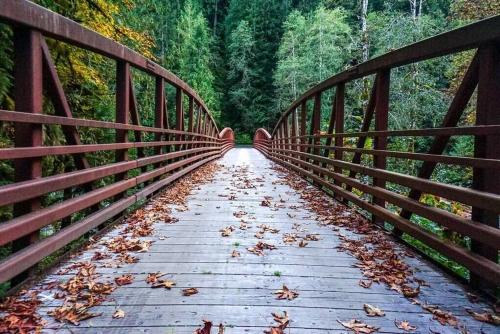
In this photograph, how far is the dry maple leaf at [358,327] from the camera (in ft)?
7.40

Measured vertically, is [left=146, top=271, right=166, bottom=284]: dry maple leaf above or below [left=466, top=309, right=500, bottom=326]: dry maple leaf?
above

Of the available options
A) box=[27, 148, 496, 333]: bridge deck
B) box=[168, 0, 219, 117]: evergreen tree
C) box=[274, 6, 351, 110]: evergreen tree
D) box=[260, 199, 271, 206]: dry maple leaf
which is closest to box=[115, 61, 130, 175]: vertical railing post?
box=[27, 148, 496, 333]: bridge deck

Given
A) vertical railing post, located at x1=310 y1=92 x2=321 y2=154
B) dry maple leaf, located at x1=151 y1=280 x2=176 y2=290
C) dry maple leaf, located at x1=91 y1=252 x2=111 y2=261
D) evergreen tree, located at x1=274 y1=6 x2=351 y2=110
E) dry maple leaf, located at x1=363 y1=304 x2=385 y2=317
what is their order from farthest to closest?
evergreen tree, located at x1=274 y1=6 x2=351 y2=110 → vertical railing post, located at x1=310 y1=92 x2=321 y2=154 → dry maple leaf, located at x1=91 y1=252 x2=111 y2=261 → dry maple leaf, located at x1=151 y1=280 x2=176 y2=290 → dry maple leaf, located at x1=363 y1=304 x2=385 y2=317

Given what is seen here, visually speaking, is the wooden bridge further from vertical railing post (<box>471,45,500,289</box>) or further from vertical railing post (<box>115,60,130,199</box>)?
vertical railing post (<box>115,60,130,199</box>)

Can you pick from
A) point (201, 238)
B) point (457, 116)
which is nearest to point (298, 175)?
point (201, 238)

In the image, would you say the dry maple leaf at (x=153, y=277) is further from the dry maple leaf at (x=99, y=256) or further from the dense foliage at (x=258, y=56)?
the dense foliage at (x=258, y=56)

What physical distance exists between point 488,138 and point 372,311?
1.40 meters

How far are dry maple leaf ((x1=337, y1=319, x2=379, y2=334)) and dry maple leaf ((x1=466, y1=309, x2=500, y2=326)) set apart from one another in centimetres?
66

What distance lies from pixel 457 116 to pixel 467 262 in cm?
111

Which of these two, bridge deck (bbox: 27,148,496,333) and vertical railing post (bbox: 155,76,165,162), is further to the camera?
vertical railing post (bbox: 155,76,165,162)

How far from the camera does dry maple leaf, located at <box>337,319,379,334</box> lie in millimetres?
2254

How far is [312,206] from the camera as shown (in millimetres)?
5828

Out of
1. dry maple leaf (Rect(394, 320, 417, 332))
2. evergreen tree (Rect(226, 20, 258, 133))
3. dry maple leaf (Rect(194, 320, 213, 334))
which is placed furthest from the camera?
evergreen tree (Rect(226, 20, 258, 133))

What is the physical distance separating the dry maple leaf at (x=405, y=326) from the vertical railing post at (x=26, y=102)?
7.95 ft
